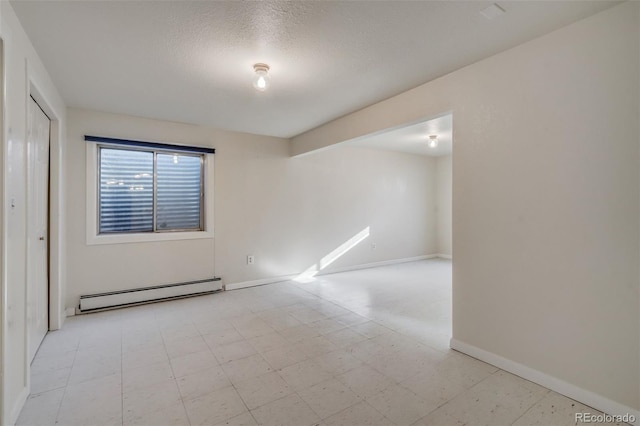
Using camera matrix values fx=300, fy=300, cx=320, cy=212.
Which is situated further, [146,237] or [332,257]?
[332,257]

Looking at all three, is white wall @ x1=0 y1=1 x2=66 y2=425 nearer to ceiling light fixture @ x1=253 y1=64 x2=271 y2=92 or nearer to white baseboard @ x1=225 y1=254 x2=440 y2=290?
ceiling light fixture @ x1=253 y1=64 x2=271 y2=92

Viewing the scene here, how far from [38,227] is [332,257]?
164 inches

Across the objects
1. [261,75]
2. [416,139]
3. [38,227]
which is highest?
[416,139]

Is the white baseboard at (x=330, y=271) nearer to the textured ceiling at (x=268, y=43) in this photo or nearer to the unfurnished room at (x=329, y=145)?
the unfurnished room at (x=329, y=145)

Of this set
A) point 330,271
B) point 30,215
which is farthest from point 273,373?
point 330,271

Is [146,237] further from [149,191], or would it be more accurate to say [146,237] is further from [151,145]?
[151,145]

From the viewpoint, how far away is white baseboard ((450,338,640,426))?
1803mm

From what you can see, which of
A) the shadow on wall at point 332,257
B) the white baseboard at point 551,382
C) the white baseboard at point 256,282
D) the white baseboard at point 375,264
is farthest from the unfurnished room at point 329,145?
the white baseboard at point 375,264

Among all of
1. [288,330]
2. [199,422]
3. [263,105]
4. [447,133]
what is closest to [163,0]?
[263,105]

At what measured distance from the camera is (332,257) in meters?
5.74

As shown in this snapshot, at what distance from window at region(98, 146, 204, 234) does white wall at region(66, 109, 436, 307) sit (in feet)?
0.76

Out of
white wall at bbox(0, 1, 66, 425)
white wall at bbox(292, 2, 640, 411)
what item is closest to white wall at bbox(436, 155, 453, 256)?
white wall at bbox(292, 2, 640, 411)

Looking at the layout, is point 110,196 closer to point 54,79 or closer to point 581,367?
point 54,79

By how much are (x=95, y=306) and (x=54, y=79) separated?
8.27ft
